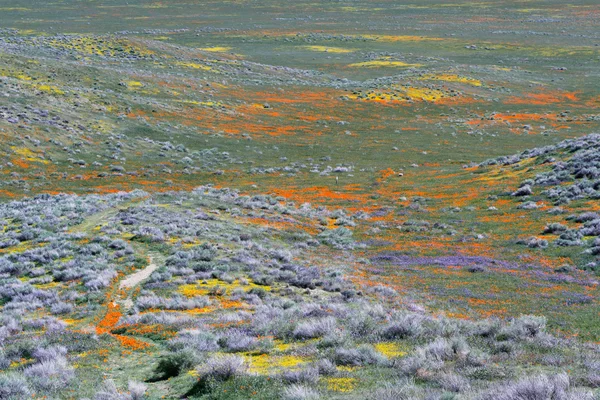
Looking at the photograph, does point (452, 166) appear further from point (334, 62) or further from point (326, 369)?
point (334, 62)

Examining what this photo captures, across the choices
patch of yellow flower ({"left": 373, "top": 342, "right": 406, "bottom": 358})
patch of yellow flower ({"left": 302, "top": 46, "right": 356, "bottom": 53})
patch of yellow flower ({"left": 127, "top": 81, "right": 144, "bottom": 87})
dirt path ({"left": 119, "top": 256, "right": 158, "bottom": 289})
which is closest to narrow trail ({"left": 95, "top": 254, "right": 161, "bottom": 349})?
dirt path ({"left": 119, "top": 256, "right": 158, "bottom": 289})

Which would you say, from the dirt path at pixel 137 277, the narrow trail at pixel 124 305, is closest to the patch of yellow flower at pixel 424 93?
the narrow trail at pixel 124 305

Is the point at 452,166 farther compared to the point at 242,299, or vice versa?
the point at 452,166

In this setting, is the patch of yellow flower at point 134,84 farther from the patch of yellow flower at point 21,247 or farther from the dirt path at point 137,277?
the dirt path at point 137,277

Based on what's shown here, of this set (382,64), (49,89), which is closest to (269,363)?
(49,89)

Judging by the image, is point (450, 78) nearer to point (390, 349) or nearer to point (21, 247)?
point (21, 247)

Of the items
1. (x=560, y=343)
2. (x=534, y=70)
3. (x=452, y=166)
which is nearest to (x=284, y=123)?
(x=452, y=166)
